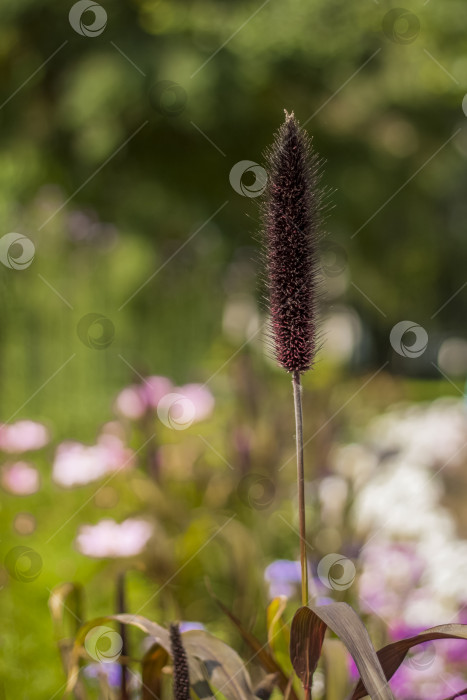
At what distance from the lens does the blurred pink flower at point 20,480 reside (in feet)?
8.59

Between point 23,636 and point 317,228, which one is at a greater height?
point 317,228

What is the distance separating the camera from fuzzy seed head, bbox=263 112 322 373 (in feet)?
2.42

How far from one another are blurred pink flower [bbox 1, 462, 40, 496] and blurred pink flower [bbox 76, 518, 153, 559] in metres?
0.53

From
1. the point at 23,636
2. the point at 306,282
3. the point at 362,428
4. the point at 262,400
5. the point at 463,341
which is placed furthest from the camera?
the point at 463,341

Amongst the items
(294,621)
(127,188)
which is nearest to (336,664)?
(294,621)

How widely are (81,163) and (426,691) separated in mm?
6508

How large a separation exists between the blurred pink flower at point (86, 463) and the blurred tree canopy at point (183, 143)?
173 cm

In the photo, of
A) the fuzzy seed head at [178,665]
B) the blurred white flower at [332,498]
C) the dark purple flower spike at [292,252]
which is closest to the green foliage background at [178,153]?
the blurred white flower at [332,498]

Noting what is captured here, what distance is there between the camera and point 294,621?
2.66ft

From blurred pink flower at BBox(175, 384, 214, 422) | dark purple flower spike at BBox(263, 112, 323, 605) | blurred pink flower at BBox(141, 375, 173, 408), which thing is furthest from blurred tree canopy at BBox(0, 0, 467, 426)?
dark purple flower spike at BBox(263, 112, 323, 605)

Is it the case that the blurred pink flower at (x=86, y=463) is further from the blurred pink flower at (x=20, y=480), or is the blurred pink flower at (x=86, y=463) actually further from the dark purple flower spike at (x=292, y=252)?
the dark purple flower spike at (x=292, y=252)

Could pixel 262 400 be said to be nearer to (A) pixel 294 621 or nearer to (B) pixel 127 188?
(A) pixel 294 621

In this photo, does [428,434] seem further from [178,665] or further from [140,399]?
[178,665]

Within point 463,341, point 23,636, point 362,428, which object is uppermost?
point 463,341
